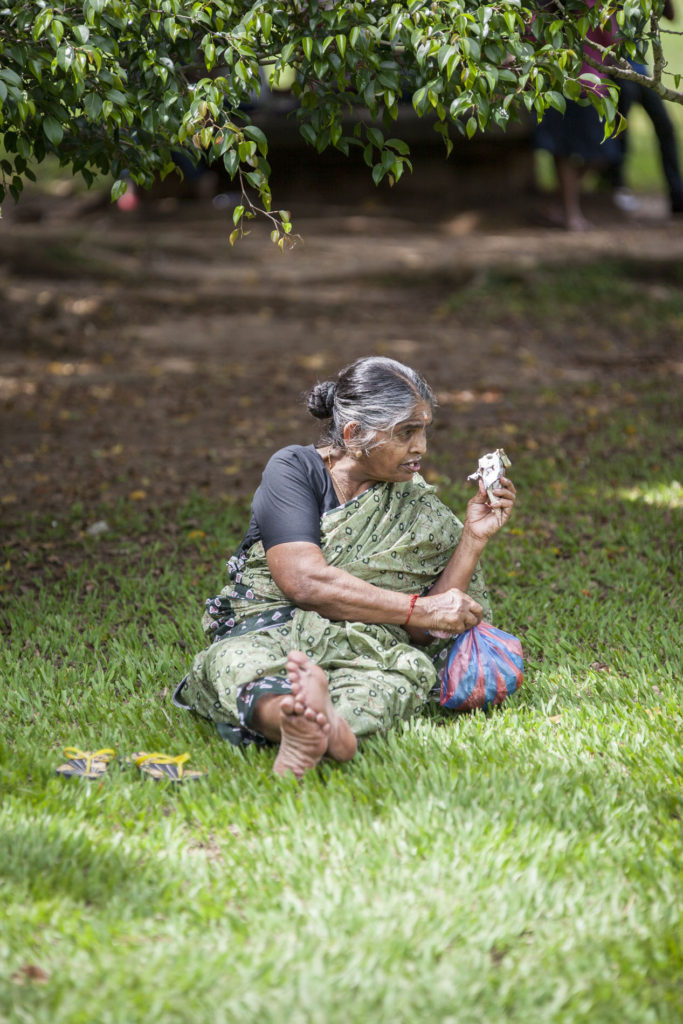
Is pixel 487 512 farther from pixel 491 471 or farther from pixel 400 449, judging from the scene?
pixel 400 449

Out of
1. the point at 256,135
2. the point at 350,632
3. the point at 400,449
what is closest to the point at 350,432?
the point at 400,449

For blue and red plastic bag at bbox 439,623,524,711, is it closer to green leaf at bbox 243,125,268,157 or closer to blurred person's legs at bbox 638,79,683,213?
green leaf at bbox 243,125,268,157

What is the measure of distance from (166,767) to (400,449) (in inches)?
44.5

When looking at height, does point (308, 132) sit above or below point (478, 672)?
above

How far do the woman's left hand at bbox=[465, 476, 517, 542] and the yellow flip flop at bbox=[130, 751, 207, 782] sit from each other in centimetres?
107

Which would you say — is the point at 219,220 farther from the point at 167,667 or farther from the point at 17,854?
the point at 17,854

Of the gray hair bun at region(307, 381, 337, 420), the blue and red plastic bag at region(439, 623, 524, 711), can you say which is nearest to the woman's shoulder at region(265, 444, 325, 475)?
the gray hair bun at region(307, 381, 337, 420)

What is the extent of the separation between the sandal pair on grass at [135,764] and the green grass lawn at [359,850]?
4cm

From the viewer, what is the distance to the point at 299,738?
2.76 meters

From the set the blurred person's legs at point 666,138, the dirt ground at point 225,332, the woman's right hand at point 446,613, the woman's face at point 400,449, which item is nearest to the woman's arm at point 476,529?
the woman's right hand at point 446,613

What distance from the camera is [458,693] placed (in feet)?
10.5

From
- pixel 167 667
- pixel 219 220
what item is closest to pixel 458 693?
pixel 167 667

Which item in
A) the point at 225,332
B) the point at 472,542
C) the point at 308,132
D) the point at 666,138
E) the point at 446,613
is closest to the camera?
the point at 446,613

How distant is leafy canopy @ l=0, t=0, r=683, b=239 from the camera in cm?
296
